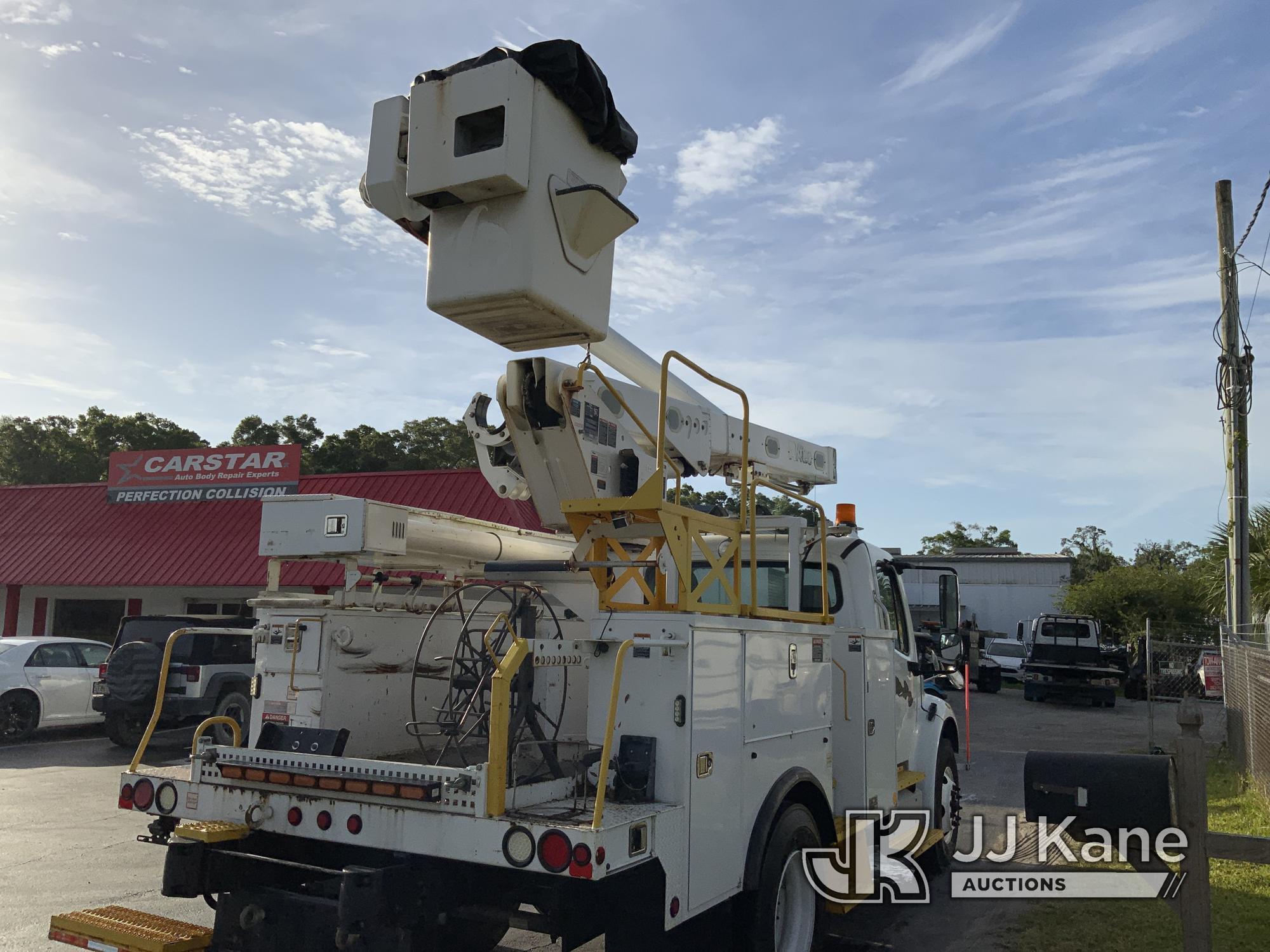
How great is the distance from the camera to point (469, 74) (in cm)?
449

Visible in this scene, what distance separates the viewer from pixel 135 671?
11.2 metres

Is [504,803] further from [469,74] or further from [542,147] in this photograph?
[469,74]

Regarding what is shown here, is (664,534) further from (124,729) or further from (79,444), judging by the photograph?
(79,444)

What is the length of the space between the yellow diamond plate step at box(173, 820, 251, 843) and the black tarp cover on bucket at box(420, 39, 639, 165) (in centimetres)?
354

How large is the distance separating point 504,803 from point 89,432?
5361 centimetres

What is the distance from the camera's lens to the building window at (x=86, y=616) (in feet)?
83.9

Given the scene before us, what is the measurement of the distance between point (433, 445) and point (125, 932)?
1895 inches

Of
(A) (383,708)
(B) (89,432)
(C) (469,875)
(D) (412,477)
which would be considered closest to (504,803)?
(C) (469,875)

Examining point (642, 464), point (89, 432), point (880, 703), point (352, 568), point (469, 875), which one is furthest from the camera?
point (89, 432)

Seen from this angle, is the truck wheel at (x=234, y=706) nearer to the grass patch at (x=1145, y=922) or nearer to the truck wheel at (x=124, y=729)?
the truck wheel at (x=124, y=729)

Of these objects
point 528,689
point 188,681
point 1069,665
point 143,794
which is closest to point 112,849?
point 143,794

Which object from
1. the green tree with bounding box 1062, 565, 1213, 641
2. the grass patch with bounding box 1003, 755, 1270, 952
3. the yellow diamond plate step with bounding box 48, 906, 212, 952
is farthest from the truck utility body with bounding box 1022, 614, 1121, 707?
the yellow diamond plate step with bounding box 48, 906, 212, 952

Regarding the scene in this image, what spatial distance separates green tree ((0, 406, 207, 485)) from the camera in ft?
162

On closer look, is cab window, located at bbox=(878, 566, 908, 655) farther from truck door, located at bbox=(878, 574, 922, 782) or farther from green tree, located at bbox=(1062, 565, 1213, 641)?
green tree, located at bbox=(1062, 565, 1213, 641)
